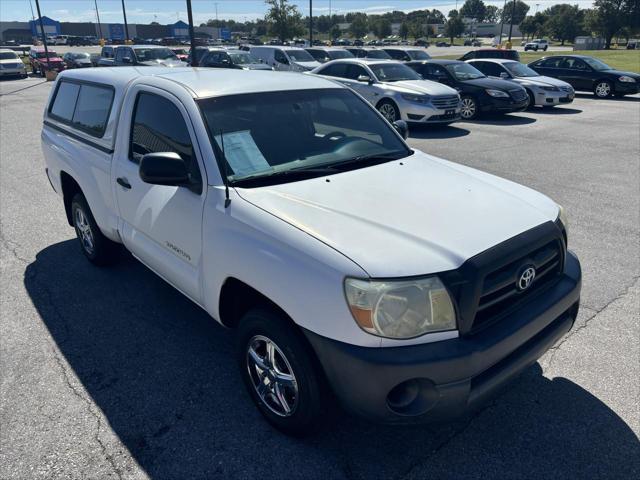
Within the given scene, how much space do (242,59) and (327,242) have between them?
66.2 feet

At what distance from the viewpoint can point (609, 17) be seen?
64.8 metres

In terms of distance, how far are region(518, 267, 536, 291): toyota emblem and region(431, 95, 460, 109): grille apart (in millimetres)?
10413

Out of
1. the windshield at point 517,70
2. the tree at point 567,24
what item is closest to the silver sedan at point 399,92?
the windshield at point 517,70

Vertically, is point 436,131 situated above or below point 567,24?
below

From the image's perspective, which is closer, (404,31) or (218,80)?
(218,80)

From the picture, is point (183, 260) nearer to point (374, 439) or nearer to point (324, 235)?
point (324, 235)

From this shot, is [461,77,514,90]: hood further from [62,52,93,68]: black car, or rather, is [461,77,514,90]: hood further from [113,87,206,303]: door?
[62,52,93,68]: black car

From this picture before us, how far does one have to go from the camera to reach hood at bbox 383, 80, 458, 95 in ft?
40.6

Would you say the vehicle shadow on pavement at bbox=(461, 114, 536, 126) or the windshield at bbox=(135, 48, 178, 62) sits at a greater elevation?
the windshield at bbox=(135, 48, 178, 62)

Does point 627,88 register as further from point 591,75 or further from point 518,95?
point 518,95

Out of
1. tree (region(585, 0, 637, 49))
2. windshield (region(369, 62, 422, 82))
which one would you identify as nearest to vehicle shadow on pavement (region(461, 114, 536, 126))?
windshield (region(369, 62, 422, 82))

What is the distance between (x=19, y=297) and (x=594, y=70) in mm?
20859

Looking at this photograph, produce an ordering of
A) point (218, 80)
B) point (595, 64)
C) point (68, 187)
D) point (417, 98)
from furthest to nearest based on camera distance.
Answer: point (595, 64)
point (417, 98)
point (68, 187)
point (218, 80)

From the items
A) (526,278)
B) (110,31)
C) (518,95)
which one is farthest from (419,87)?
(110,31)
